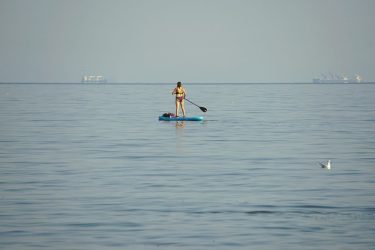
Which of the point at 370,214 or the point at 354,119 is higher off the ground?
the point at 354,119

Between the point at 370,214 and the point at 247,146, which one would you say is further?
the point at 247,146

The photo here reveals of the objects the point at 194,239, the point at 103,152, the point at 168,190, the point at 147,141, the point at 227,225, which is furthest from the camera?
the point at 147,141

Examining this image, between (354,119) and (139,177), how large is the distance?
28.3 metres

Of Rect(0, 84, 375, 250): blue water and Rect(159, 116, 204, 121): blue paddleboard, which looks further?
Rect(159, 116, 204, 121): blue paddleboard

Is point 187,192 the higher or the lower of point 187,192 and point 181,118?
the lower

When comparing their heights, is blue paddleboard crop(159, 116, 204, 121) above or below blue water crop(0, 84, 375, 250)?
above

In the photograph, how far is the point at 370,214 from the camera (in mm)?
16484

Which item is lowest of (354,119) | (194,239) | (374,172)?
(194,239)

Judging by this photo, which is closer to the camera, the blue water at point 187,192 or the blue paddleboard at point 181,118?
the blue water at point 187,192

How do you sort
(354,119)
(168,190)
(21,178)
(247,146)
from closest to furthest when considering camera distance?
(168,190), (21,178), (247,146), (354,119)

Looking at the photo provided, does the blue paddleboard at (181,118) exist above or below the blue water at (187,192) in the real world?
above

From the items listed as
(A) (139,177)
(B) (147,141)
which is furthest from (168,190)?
(B) (147,141)

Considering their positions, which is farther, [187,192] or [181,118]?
[181,118]

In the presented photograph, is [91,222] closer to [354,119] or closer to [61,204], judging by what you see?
[61,204]
